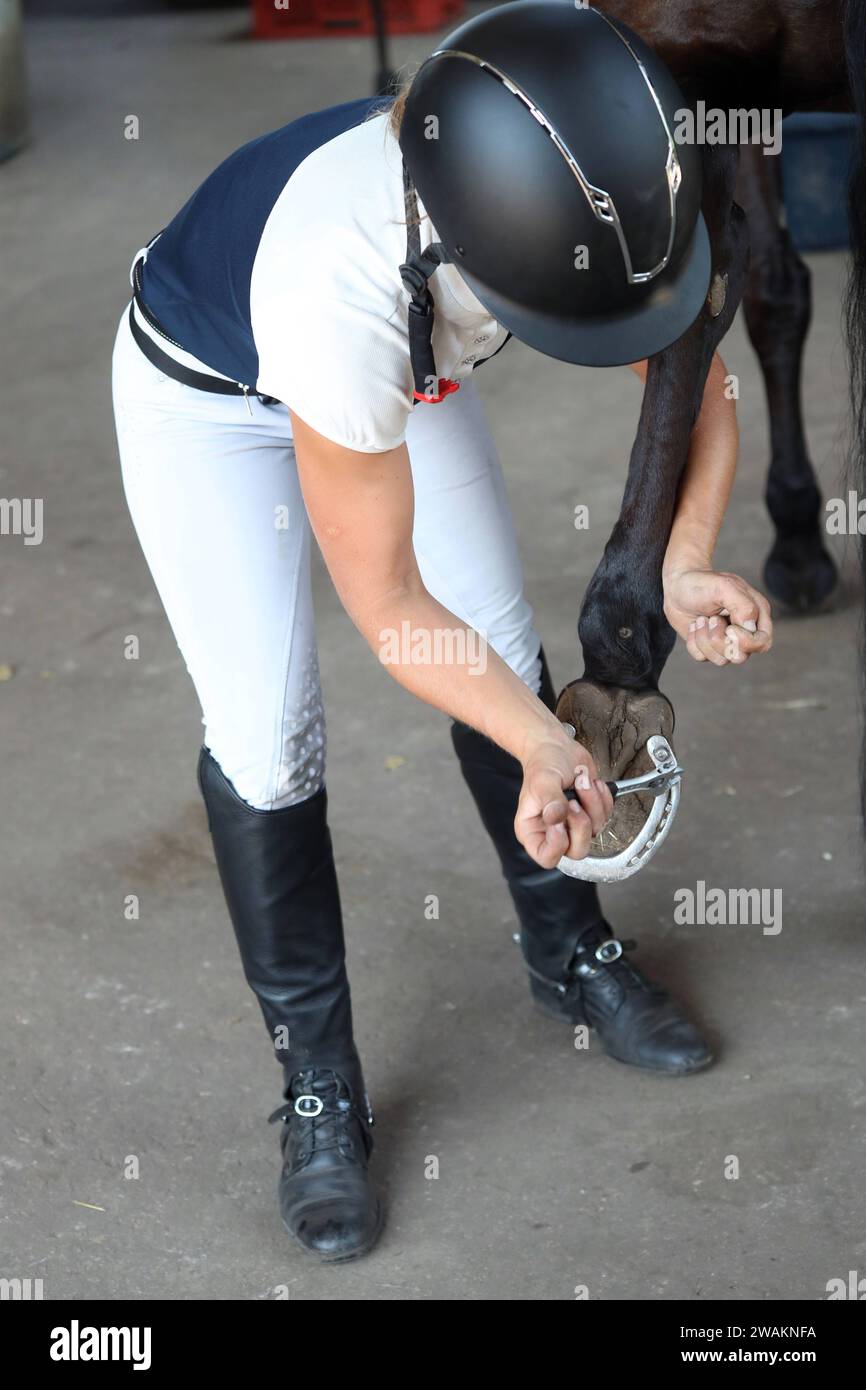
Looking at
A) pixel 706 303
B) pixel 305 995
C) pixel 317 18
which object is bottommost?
pixel 305 995

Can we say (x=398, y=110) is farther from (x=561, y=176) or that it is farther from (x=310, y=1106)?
(x=310, y=1106)

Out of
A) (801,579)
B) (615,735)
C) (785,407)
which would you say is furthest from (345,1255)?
(785,407)

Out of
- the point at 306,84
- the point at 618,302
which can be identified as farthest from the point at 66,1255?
the point at 306,84

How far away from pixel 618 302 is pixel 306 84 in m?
5.27

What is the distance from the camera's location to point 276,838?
5.02 ft

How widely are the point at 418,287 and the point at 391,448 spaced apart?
0.42ft

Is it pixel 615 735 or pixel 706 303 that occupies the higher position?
pixel 706 303

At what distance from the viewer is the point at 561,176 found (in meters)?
1.02

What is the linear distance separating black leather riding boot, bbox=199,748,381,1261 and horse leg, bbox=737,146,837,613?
1.30 m

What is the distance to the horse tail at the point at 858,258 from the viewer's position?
1.08m

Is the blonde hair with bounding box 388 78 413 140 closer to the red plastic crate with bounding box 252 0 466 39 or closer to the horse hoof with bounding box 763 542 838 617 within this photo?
the horse hoof with bounding box 763 542 838 617

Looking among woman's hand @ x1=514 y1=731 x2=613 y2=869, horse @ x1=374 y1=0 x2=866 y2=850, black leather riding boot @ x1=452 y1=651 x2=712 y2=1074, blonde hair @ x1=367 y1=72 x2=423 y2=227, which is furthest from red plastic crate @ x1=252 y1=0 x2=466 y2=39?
woman's hand @ x1=514 y1=731 x2=613 y2=869

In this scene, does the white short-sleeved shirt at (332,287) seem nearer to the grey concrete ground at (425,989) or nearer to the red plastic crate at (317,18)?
the grey concrete ground at (425,989)

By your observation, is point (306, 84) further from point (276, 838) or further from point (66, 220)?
point (276, 838)
